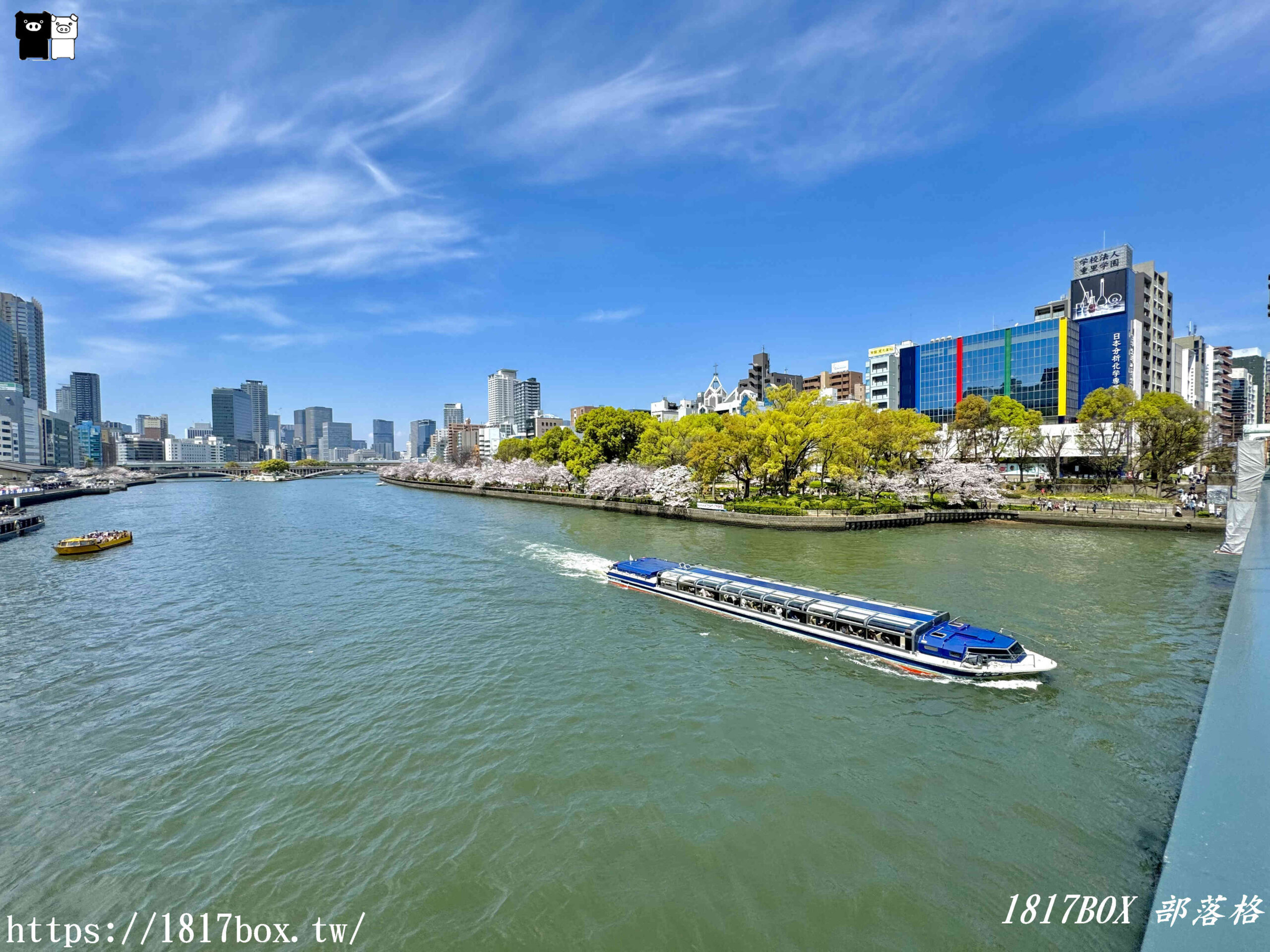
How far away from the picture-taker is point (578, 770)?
12.0 meters

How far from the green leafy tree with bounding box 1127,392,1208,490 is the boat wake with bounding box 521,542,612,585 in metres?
59.9

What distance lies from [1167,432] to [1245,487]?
1700 inches

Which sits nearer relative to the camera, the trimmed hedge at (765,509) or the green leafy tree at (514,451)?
the trimmed hedge at (765,509)

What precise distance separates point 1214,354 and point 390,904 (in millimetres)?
181076

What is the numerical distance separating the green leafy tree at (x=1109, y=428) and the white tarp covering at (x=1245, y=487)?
44.6 metres

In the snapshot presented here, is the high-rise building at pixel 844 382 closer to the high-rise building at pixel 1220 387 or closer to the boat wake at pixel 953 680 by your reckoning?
the high-rise building at pixel 1220 387

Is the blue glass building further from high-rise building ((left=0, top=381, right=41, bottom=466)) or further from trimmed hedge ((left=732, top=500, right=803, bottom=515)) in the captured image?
high-rise building ((left=0, top=381, right=41, bottom=466))

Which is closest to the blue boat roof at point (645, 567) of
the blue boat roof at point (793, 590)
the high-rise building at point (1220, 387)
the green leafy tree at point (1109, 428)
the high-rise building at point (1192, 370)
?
the blue boat roof at point (793, 590)

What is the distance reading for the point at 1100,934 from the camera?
7.96 m

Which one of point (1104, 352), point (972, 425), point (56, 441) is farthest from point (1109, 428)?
point (56, 441)

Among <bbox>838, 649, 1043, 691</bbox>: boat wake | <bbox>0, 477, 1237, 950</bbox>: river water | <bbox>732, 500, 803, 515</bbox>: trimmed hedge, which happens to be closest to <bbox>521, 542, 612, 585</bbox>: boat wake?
<bbox>0, 477, 1237, 950</bbox>: river water

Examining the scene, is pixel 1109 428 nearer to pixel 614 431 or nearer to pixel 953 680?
pixel 614 431

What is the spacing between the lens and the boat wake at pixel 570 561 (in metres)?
30.6

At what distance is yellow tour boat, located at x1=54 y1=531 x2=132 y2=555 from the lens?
37.1m
